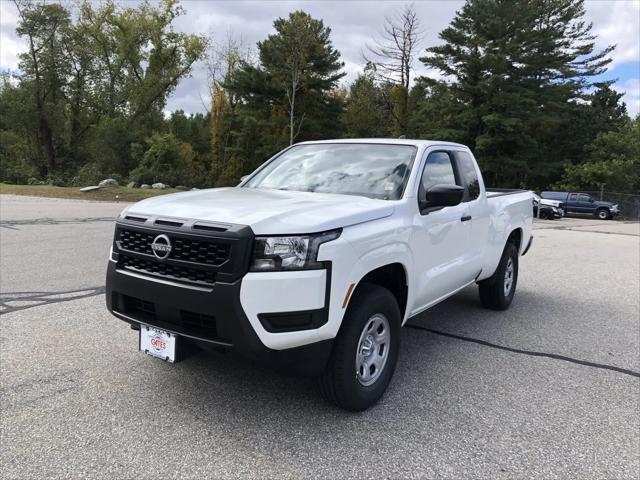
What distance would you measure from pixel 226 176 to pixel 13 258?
36.6 m

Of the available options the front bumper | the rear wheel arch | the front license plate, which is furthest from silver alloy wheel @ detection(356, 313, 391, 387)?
the rear wheel arch

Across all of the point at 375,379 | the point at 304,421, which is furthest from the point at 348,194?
the point at 304,421

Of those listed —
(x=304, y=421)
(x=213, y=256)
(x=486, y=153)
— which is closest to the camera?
(x=213, y=256)

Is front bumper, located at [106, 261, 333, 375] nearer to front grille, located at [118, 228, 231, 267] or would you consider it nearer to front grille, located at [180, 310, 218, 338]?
front grille, located at [180, 310, 218, 338]

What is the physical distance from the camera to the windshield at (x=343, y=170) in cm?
409

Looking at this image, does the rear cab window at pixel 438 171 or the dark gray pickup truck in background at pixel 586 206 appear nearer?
the rear cab window at pixel 438 171

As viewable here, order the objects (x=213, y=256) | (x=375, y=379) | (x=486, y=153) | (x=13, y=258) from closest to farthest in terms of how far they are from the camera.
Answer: (x=213, y=256), (x=375, y=379), (x=13, y=258), (x=486, y=153)

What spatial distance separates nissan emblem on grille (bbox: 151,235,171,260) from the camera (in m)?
3.13

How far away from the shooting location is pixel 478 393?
3.89 meters

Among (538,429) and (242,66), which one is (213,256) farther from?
(242,66)

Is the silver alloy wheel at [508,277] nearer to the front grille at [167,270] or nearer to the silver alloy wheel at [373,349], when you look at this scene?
the silver alloy wheel at [373,349]

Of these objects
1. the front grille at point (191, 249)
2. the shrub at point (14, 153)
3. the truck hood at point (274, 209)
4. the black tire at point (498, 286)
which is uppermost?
the shrub at point (14, 153)

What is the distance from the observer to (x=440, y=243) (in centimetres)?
432

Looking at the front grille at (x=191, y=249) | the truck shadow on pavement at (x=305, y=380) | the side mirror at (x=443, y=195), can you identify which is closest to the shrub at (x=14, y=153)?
the truck shadow on pavement at (x=305, y=380)
